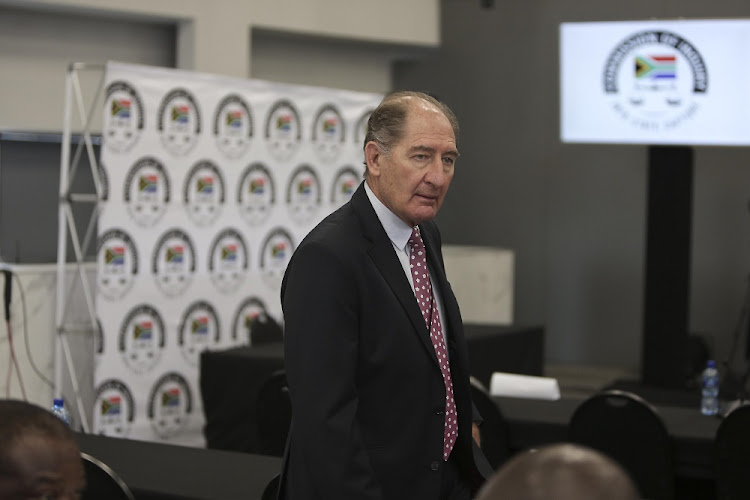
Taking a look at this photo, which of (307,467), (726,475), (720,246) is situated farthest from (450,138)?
(720,246)

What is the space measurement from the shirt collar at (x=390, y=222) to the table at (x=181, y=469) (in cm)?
101

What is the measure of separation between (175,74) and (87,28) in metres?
2.30

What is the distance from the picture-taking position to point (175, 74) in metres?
6.98

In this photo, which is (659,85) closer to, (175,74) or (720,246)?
(720,246)

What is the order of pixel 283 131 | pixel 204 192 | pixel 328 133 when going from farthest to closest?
pixel 328 133, pixel 283 131, pixel 204 192

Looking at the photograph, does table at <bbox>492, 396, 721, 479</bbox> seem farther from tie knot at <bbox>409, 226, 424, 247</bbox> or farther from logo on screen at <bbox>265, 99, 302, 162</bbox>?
logo on screen at <bbox>265, 99, 302, 162</bbox>

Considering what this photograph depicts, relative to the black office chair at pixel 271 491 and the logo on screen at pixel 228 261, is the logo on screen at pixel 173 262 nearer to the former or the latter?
the logo on screen at pixel 228 261

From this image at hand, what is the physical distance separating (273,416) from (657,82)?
478cm

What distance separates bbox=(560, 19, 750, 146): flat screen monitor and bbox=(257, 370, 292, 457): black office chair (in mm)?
4532

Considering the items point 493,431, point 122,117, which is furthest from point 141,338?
point 493,431

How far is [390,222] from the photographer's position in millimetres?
2400

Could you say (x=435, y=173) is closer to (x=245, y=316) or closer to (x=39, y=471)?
(x=39, y=471)

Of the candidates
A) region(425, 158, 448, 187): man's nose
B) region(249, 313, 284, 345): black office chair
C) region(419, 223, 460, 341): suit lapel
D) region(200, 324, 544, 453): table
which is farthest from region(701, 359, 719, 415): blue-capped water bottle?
region(249, 313, 284, 345): black office chair


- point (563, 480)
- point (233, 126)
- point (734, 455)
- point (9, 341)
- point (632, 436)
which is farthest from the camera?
point (233, 126)
